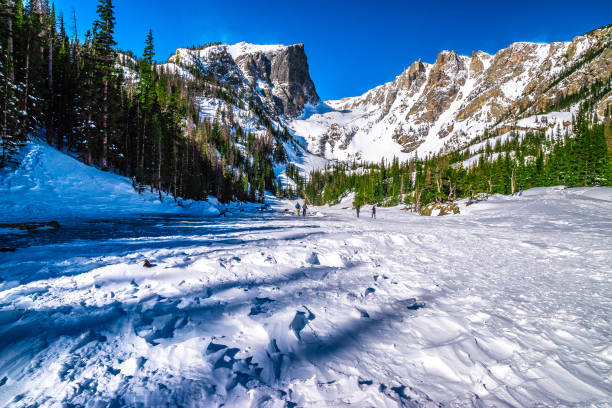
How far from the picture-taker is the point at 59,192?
17.4 meters

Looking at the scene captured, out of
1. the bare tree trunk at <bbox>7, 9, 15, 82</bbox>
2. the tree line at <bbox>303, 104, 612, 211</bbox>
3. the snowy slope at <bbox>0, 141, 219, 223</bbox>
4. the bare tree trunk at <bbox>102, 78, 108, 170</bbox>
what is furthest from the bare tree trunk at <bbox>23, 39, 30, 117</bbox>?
the tree line at <bbox>303, 104, 612, 211</bbox>

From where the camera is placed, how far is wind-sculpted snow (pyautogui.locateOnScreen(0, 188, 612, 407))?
1.98 meters

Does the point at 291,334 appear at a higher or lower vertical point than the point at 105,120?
lower

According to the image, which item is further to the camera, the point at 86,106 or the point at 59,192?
the point at 86,106

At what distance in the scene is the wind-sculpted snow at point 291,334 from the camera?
198 cm

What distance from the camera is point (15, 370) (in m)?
1.93

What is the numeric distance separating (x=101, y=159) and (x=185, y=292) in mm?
33043

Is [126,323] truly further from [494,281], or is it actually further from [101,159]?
[101,159]

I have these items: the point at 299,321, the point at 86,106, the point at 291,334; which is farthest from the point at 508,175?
the point at 86,106

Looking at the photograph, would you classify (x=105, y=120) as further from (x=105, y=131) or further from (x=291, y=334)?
(x=291, y=334)

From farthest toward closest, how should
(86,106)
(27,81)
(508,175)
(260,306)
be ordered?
(508,175), (86,106), (27,81), (260,306)

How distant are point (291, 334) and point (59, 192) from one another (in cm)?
2367

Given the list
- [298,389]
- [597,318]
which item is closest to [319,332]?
[298,389]

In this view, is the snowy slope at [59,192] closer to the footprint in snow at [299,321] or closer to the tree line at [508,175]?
the footprint in snow at [299,321]
